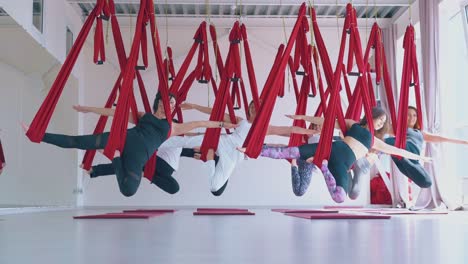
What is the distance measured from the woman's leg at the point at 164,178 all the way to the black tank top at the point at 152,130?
96 centimetres

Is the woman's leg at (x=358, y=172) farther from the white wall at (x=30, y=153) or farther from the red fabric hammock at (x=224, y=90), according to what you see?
the white wall at (x=30, y=153)

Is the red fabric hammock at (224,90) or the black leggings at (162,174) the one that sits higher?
the red fabric hammock at (224,90)

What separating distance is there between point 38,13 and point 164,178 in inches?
159

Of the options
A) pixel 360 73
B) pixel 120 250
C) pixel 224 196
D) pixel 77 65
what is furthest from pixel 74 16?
pixel 120 250

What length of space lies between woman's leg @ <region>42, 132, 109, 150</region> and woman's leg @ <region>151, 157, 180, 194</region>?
1.26 metres

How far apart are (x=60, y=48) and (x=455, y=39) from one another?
6.50 m

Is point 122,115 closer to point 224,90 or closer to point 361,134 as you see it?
point 224,90

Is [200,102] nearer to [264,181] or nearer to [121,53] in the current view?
[264,181]

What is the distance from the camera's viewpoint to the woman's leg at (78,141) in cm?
466

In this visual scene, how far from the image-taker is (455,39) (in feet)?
32.3

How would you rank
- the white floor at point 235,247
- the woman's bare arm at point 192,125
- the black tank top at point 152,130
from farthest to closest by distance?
the woman's bare arm at point 192,125 → the black tank top at point 152,130 → the white floor at point 235,247

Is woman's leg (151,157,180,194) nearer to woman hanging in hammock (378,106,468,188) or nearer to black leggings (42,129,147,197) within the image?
black leggings (42,129,147,197)

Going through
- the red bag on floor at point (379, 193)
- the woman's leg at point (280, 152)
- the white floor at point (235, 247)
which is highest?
the woman's leg at point (280, 152)

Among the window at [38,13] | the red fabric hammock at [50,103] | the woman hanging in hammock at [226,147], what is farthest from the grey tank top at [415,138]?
the window at [38,13]
